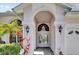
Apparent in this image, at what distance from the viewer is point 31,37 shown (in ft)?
23.9

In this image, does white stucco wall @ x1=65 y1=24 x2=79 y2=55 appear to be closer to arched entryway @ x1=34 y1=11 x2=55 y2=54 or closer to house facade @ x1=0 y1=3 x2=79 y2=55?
house facade @ x1=0 y1=3 x2=79 y2=55

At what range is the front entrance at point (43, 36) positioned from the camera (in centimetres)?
736

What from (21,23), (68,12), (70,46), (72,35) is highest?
(68,12)

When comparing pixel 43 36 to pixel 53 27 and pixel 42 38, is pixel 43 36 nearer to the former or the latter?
pixel 42 38

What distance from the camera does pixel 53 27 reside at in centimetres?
751

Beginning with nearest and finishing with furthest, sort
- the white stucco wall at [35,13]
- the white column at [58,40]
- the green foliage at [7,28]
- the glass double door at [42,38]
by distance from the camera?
the green foliage at [7,28] → the white stucco wall at [35,13] → the glass double door at [42,38] → the white column at [58,40]

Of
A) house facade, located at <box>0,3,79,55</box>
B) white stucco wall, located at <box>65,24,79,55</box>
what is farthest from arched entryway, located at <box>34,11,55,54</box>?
white stucco wall, located at <box>65,24,79,55</box>

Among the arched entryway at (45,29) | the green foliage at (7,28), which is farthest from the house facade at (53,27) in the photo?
the green foliage at (7,28)

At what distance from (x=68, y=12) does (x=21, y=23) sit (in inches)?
74.3

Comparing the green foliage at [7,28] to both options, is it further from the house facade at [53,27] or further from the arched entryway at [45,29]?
the arched entryway at [45,29]

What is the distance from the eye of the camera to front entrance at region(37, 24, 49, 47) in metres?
7.36

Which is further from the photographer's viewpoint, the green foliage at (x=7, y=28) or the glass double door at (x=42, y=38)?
the glass double door at (x=42, y=38)
